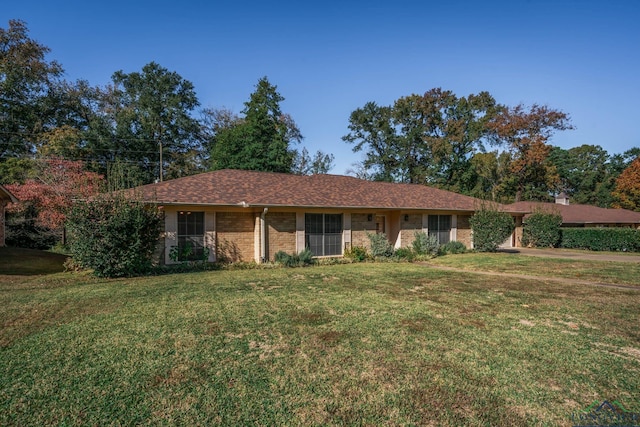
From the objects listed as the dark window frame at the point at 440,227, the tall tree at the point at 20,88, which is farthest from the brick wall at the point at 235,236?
the tall tree at the point at 20,88

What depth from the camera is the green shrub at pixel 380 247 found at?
1490cm

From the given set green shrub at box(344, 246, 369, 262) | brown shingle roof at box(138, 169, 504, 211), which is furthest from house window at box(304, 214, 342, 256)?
brown shingle roof at box(138, 169, 504, 211)

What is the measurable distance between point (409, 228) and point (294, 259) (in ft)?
22.6

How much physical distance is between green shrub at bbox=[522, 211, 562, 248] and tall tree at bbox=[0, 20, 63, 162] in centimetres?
3664

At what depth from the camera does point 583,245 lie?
21.7 metres

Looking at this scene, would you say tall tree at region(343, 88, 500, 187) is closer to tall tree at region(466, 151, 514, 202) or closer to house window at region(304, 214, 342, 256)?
tall tree at region(466, 151, 514, 202)

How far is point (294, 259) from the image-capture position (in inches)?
507

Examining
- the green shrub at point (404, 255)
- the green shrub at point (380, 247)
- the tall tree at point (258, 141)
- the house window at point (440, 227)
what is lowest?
the green shrub at point (404, 255)

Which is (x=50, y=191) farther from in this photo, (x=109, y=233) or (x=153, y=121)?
(x=153, y=121)

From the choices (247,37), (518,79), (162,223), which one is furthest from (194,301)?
(518,79)

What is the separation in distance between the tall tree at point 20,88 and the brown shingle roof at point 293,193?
813 inches

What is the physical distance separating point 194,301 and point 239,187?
8.13 m

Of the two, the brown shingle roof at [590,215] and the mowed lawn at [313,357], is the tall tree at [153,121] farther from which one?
the brown shingle roof at [590,215]

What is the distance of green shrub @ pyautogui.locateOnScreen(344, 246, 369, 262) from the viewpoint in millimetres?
14422
